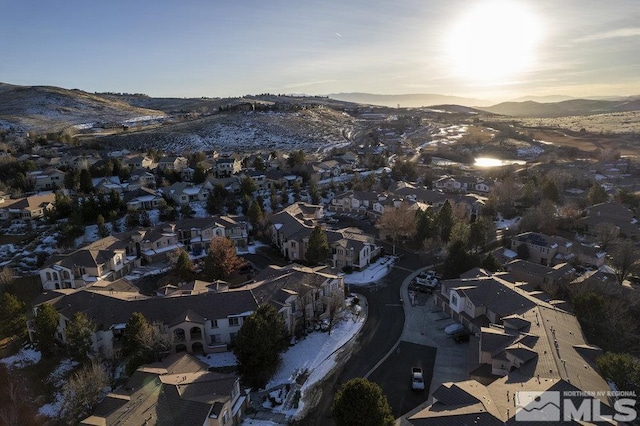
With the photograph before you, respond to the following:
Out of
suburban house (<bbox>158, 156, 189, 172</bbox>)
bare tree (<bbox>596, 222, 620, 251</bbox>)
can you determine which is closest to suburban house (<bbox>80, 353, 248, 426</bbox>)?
bare tree (<bbox>596, 222, 620, 251</bbox>)

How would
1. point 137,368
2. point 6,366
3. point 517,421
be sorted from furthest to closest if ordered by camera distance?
1. point 6,366
2. point 137,368
3. point 517,421

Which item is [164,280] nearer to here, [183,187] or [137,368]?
[137,368]

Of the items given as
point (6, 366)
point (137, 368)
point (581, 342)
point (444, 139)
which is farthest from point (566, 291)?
point (444, 139)

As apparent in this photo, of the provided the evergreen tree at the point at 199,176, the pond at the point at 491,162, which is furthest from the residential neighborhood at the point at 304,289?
the pond at the point at 491,162

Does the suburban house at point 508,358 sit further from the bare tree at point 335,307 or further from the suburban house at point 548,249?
the suburban house at point 548,249

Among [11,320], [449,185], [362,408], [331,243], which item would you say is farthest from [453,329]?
[449,185]

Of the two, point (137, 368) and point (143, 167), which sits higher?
point (143, 167)
